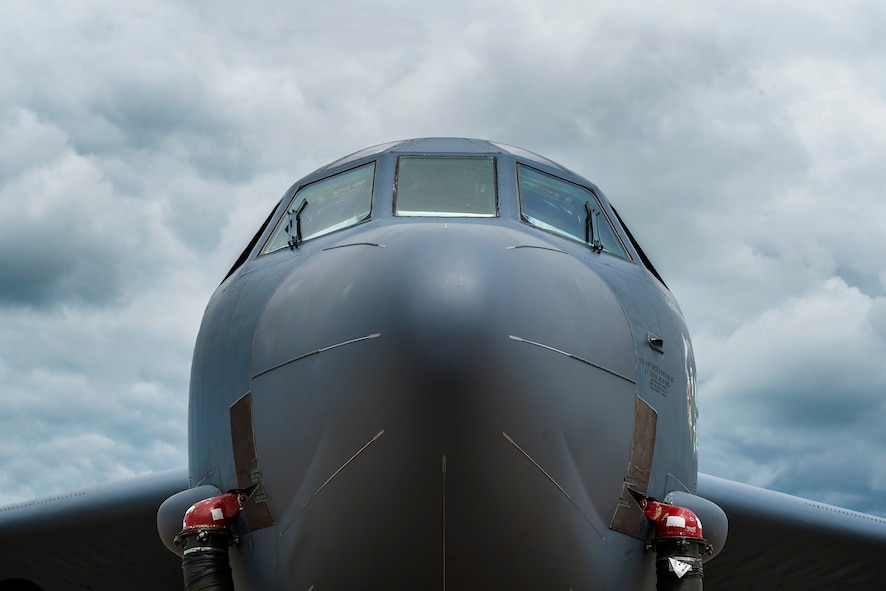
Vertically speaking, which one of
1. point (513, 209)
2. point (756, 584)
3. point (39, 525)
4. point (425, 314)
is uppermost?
point (513, 209)

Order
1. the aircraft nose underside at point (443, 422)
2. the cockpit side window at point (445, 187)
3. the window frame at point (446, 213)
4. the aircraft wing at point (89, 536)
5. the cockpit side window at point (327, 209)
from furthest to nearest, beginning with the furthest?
1. the aircraft wing at point (89, 536)
2. the cockpit side window at point (327, 209)
3. the cockpit side window at point (445, 187)
4. the window frame at point (446, 213)
5. the aircraft nose underside at point (443, 422)

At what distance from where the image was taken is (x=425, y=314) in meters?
4.66

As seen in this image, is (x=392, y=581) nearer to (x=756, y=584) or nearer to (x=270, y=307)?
(x=270, y=307)

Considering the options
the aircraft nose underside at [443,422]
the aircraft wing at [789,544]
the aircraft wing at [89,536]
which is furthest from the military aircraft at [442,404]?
the aircraft wing at [789,544]

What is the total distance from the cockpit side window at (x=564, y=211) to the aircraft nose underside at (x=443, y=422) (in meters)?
1.42

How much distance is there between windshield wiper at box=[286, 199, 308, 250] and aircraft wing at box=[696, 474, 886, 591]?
5.62 meters

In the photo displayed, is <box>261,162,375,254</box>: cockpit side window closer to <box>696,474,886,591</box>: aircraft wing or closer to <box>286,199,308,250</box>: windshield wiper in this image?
<box>286,199,308,250</box>: windshield wiper

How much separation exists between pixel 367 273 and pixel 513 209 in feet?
5.96

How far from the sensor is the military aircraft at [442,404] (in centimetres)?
469

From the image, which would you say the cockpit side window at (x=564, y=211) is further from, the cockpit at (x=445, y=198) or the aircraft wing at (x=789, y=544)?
the aircraft wing at (x=789, y=544)

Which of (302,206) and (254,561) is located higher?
(302,206)

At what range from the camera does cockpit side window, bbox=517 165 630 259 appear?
675cm

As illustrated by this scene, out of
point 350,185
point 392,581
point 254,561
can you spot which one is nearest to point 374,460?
point 392,581

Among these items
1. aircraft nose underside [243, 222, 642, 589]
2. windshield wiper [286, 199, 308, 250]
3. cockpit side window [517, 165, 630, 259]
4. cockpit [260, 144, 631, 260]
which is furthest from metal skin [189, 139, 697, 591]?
cockpit side window [517, 165, 630, 259]
